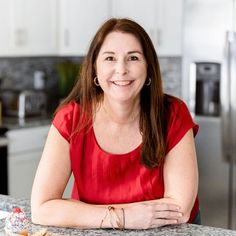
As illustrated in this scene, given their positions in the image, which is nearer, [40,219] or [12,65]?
[40,219]

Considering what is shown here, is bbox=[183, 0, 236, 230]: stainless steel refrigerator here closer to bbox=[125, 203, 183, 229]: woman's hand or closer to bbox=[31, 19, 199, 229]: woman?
bbox=[31, 19, 199, 229]: woman

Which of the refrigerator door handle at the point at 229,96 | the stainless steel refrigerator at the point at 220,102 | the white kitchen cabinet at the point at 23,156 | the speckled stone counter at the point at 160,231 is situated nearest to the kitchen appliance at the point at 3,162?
the white kitchen cabinet at the point at 23,156

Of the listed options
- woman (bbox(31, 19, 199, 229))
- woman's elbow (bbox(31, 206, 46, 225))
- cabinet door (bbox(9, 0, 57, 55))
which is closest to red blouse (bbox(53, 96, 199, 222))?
woman (bbox(31, 19, 199, 229))

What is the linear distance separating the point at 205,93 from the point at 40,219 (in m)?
2.47

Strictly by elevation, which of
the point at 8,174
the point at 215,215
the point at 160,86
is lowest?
the point at 215,215

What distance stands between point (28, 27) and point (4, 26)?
0.24 m

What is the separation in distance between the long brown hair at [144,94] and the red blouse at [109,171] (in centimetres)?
4

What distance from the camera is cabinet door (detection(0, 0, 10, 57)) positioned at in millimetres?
4082

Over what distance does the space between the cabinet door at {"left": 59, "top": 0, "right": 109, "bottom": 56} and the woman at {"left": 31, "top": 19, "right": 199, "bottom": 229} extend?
2571 millimetres

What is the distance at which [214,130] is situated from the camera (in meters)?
3.91

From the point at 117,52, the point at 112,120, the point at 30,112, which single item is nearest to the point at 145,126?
the point at 112,120

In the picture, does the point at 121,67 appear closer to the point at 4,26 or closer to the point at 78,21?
the point at 4,26

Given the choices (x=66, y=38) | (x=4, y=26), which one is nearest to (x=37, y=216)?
(x=4, y=26)

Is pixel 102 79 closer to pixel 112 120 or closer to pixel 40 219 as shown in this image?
pixel 112 120
